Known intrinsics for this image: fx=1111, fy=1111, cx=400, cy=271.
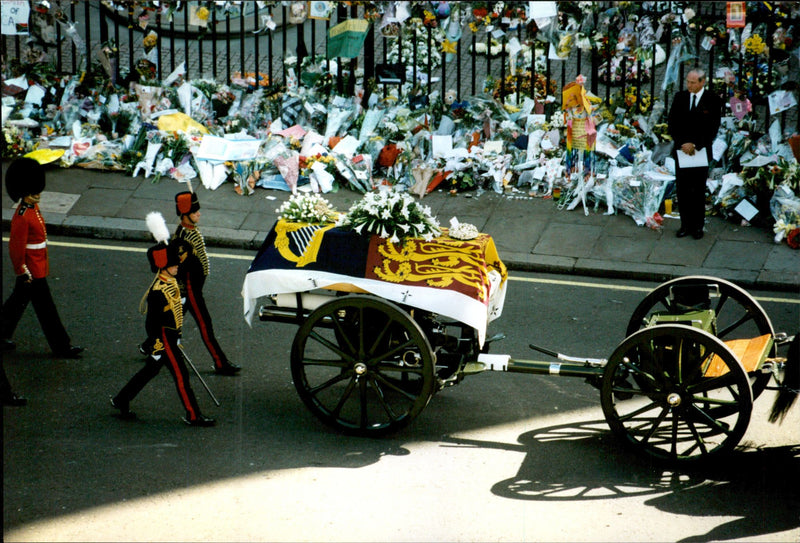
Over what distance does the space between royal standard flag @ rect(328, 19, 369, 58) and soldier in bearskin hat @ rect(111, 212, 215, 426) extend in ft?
21.0

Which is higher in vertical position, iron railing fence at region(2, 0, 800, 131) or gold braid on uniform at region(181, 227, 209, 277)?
iron railing fence at region(2, 0, 800, 131)

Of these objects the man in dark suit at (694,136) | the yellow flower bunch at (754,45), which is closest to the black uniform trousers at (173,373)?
the man in dark suit at (694,136)

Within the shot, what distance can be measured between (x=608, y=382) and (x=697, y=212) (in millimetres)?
4760

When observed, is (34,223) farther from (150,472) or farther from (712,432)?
(712,432)

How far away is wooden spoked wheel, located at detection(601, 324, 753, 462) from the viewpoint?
21.5 feet

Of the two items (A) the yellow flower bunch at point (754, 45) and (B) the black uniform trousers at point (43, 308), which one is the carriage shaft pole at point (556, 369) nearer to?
(B) the black uniform trousers at point (43, 308)

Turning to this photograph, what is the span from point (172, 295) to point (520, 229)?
195 inches

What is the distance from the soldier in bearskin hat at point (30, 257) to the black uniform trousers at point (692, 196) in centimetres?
604

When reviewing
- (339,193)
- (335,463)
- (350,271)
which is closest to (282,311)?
(350,271)

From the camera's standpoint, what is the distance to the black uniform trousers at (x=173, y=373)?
24.5ft

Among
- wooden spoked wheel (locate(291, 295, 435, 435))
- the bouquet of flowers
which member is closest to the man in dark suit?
the bouquet of flowers

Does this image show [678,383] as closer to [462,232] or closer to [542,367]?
[542,367]

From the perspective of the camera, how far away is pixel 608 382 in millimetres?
6871

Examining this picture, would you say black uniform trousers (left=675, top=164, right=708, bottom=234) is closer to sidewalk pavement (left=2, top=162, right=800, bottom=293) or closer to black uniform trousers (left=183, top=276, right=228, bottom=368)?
sidewalk pavement (left=2, top=162, right=800, bottom=293)
